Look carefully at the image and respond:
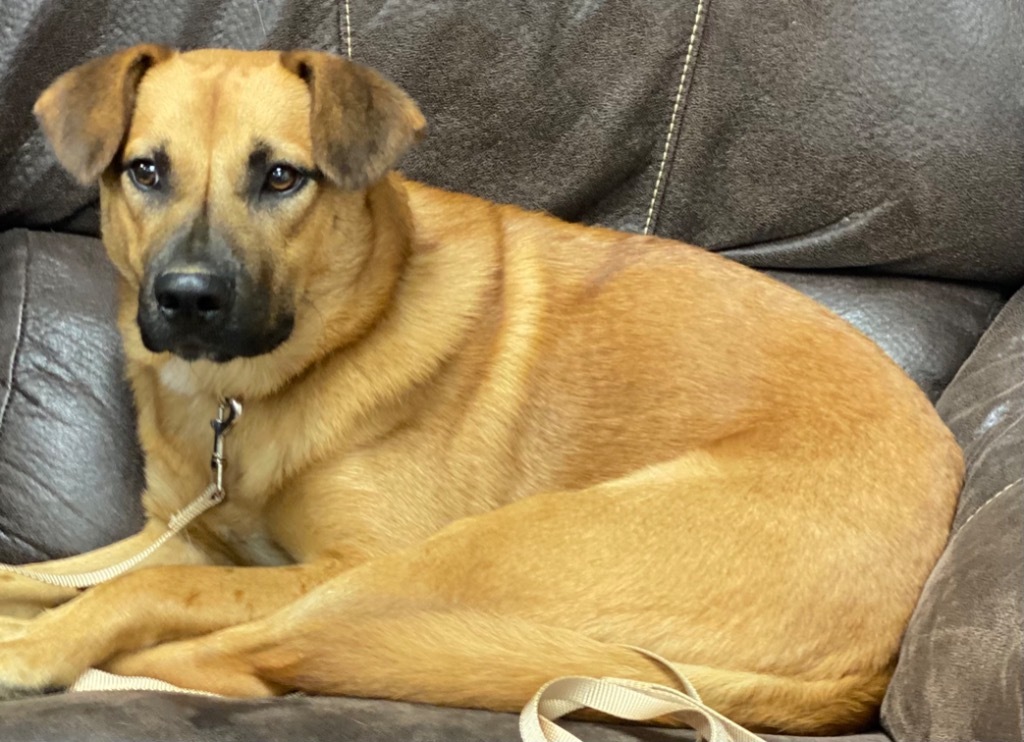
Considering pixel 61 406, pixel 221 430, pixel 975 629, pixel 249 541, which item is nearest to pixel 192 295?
pixel 221 430

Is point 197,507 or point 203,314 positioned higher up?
point 203,314

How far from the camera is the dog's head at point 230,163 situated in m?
1.75

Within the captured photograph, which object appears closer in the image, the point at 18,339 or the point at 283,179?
the point at 283,179

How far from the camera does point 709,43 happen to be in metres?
2.34

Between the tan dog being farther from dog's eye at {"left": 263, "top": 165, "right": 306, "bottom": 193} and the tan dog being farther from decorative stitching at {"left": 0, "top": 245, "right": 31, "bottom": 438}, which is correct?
decorative stitching at {"left": 0, "top": 245, "right": 31, "bottom": 438}

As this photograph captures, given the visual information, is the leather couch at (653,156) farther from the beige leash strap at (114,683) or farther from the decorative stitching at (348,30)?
the beige leash strap at (114,683)

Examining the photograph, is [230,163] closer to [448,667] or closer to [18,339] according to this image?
[18,339]

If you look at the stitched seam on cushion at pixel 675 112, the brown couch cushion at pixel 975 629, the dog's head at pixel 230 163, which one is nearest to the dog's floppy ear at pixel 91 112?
the dog's head at pixel 230 163

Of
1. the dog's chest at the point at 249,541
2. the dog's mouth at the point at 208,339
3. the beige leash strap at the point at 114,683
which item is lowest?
the dog's chest at the point at 249,541

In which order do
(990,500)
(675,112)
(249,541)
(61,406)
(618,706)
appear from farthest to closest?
(675,112), (61,406), (249,541), (990,500), (618,706)

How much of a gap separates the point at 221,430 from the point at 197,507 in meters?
0.16

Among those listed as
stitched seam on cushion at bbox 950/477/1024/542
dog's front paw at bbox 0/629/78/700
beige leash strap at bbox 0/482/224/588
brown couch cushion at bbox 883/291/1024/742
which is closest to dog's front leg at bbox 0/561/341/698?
dog's front paw at bbox 0/629/78/700

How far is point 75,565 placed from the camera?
81.4 inches

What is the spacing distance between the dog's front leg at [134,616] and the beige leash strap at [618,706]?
516mm
